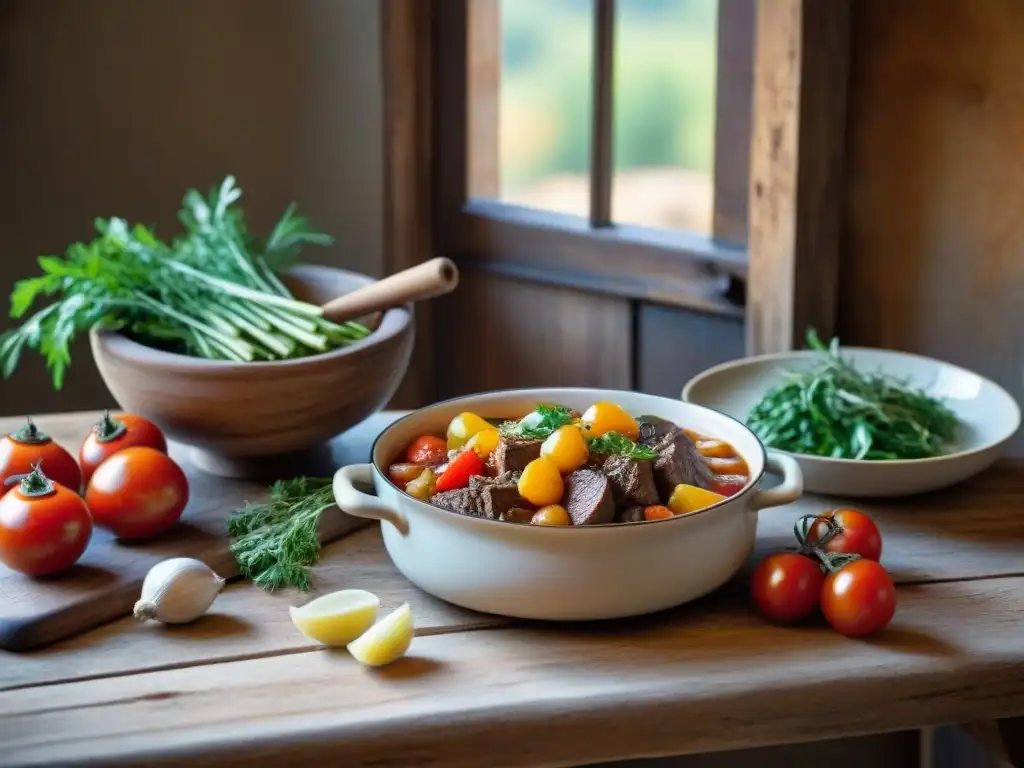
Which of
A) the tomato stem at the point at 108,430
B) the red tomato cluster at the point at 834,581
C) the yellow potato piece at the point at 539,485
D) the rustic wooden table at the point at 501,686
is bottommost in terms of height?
the rustic wooden table at the point at 501,686

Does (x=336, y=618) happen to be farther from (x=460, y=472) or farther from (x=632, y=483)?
(x=632, y=483)

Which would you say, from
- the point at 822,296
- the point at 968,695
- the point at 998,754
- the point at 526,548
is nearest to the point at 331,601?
the point at 526,548

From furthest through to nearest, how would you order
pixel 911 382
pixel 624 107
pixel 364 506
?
pixel 624 107, pixel 911 382, pixel 364 506

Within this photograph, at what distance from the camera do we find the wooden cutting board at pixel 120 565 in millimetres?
1226

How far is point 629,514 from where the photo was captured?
4.05 ft

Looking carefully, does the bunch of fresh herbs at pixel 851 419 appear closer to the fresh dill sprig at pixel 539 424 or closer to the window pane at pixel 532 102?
the fresh dill sprig at pixel 539 424

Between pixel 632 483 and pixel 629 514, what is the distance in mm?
30

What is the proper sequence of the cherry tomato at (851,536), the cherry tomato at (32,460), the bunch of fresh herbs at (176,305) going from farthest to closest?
1. the bunch of fresh herbs at (176,305)
2. the cherry tomato at (32,460)
3. the cherry tomato at (851,536)

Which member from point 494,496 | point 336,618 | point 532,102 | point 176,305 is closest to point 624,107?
point 532,102

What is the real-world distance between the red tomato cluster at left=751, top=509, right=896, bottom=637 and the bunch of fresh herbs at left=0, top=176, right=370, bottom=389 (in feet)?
2.00

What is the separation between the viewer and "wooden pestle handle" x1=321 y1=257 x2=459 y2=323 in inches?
58.6

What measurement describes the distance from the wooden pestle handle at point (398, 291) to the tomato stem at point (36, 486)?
0.42m

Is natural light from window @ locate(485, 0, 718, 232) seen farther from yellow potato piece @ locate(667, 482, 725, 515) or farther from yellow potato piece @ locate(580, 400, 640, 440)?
yellow potato piece @ locate(667, 482, 725, 515)

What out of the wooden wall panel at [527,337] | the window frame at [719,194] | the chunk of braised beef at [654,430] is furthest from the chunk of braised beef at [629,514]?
the wooden wall panel at [527,337]
